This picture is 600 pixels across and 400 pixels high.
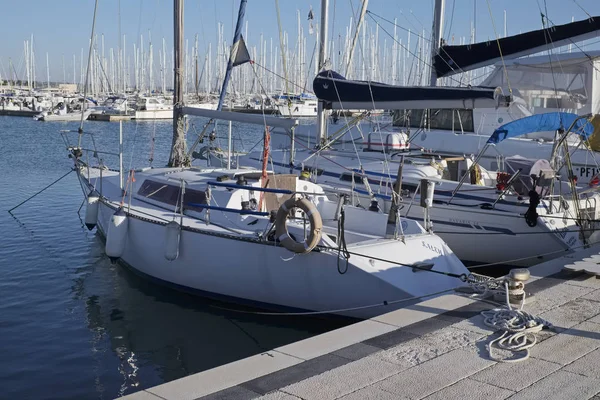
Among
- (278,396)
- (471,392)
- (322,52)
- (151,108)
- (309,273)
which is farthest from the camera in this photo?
(151,108)

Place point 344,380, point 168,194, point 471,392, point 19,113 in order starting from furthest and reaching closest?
1. point 19,113
2. point 168,194
3. point 344,380
4. point 471,392

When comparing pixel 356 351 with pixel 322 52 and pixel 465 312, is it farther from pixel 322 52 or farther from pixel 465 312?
pixel 322 52

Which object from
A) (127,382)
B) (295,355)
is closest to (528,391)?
(295,355)

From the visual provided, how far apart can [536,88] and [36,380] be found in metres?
18.7

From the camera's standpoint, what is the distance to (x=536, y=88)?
2278 centimetres

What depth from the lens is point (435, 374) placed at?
586 centimetres

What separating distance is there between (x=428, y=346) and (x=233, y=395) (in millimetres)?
2013

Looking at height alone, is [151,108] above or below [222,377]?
above

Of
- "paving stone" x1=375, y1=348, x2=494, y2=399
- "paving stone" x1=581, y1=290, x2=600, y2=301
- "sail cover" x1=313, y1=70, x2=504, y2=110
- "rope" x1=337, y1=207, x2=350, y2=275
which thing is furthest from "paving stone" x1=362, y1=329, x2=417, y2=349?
"sail cover" x1=313, y1=70, x2=504, y2=110

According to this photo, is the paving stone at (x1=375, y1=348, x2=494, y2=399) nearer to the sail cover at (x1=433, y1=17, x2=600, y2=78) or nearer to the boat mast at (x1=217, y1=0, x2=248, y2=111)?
the boat mast at (x1=217, y1=0, x2=248, y2=111)

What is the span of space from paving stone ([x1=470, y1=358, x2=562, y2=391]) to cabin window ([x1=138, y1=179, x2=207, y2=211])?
726 cm

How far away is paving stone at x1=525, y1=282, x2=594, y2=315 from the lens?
7.69 m

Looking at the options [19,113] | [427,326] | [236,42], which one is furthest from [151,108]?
[427,326]

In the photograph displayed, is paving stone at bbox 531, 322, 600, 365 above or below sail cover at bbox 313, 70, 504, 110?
below
